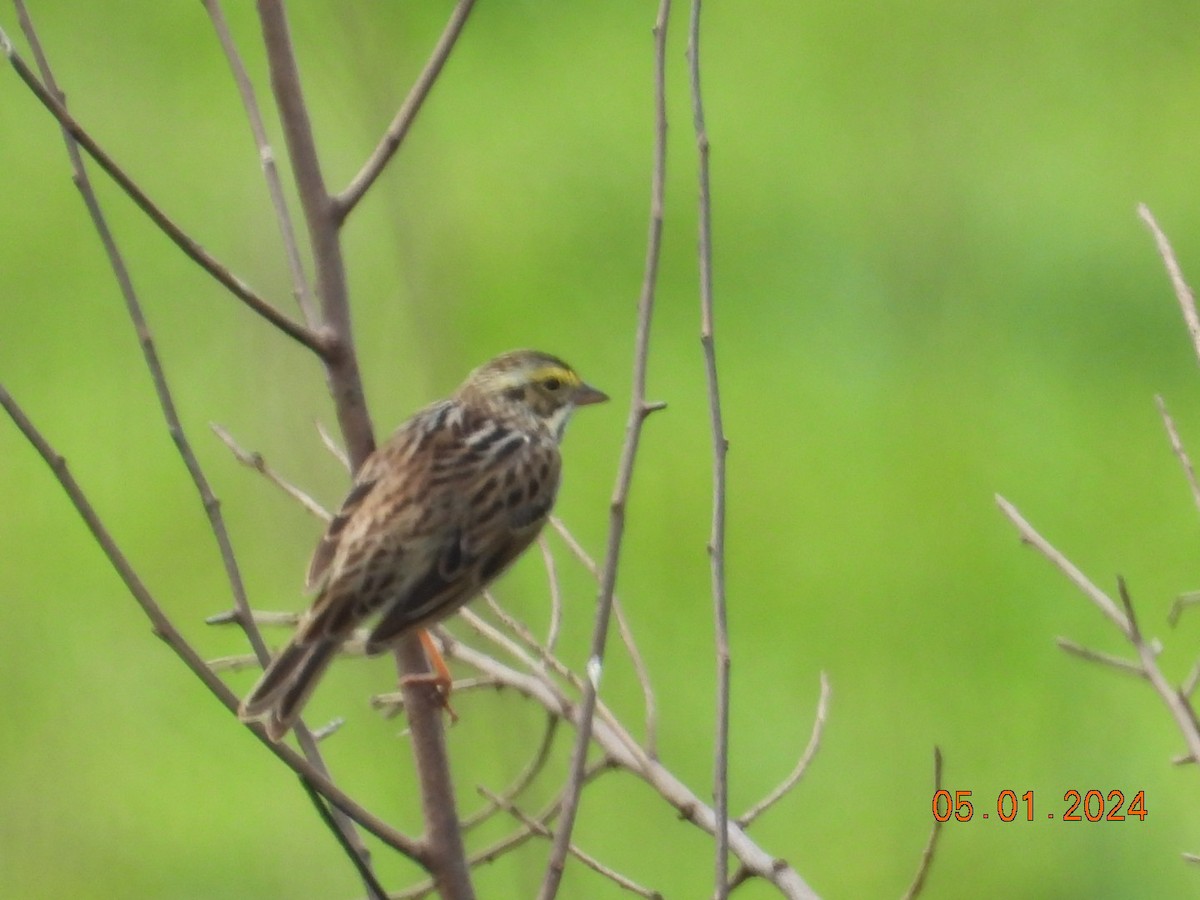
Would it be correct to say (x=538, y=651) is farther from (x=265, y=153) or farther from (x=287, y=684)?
(x=265, y=153)

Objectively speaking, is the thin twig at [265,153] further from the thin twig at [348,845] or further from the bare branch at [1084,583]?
the bare branch at [1084,583]

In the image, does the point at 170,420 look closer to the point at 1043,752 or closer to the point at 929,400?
the point at 1043,752

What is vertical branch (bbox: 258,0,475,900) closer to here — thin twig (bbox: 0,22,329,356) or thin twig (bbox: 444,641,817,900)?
thin twig (bbox: 0,22,329,356)

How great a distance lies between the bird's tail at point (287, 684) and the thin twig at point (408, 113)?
56 cm

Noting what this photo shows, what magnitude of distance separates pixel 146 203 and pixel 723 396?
3870mm

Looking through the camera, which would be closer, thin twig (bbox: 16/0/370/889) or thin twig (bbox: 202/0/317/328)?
thin twig (bbox: 16/0/370/889)

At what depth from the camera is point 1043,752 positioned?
175 inches

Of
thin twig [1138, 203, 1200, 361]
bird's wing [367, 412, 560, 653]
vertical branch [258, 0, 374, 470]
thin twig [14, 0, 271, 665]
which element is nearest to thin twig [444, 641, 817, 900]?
bird's wing [367, 412, 560, 653]

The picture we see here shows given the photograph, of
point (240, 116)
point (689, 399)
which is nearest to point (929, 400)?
point (689, 399)

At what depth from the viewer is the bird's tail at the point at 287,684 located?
6.29 ft

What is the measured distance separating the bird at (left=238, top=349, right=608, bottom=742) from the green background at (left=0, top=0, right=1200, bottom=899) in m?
0.63

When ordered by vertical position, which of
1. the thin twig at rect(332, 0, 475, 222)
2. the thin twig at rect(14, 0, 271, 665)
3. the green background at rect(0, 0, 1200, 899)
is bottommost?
the green background at rect(0, 0, 1200, 899)

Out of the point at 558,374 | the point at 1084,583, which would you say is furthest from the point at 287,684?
the point at 558,374

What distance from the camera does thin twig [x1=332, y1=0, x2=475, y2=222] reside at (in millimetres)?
1923
